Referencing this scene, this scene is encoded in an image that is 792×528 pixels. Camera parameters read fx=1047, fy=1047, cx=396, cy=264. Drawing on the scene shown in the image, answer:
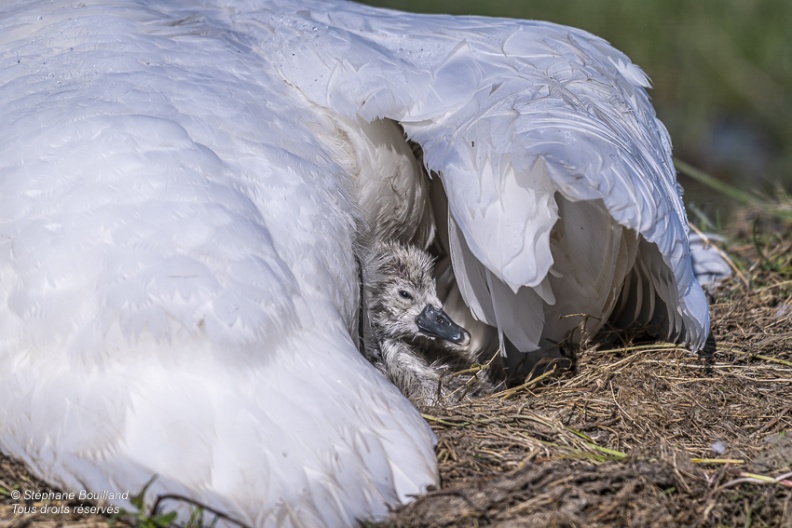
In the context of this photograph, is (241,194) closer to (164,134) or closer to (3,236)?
(164,134)

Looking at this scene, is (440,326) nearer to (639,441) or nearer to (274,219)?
(639,441)

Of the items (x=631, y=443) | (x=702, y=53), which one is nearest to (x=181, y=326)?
(x=631, y=443)

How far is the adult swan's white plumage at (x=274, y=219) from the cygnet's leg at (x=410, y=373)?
13.3 inches

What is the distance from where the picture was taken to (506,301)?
3.06 metres

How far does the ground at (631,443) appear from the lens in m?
2.35

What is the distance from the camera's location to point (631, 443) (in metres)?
2.85

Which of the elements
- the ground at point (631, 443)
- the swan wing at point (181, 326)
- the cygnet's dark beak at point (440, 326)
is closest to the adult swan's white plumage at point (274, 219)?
the swan wing at point (181, 326)

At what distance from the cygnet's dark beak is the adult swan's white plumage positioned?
31 cm

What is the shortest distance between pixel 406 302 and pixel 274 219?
1.20 meters

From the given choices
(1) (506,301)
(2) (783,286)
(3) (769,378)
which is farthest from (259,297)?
(2) (783,286)

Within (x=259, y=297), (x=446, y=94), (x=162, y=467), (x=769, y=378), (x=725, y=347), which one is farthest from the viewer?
(x=725, y=347)

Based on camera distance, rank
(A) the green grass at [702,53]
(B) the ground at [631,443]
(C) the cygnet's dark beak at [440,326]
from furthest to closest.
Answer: (A) the green grass at [702,53] < (C) the cygnet's dark beak at [440,326] < (B) the ground at [631,443]

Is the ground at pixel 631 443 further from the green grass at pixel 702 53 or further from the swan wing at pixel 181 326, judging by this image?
the green grass at pixel 702 53

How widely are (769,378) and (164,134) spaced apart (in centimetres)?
198
